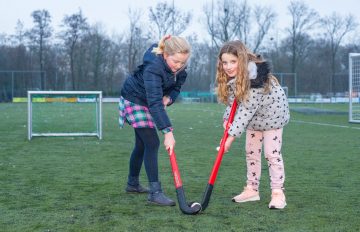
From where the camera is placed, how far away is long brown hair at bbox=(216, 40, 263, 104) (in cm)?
391

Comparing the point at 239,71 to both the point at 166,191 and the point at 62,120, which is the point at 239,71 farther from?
the point at 62,120

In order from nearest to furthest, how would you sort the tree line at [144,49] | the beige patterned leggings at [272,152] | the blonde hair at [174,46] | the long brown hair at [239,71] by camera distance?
the long brown hair at [239,71] < the blonde hair at [174,46] < the beige patterned leggings at [272,152] < the tree line at [144,49]

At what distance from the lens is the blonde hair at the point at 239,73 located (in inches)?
154

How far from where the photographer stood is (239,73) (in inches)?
154

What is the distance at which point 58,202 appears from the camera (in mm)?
4234

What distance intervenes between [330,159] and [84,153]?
134 inches

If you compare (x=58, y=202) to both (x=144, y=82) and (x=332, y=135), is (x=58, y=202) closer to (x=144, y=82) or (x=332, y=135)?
(x=144, y=82)

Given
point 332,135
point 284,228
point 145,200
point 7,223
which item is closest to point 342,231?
point 284,228

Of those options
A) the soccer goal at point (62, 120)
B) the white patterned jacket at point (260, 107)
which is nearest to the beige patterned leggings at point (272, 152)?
the white patterned jacket at point (260, 107)

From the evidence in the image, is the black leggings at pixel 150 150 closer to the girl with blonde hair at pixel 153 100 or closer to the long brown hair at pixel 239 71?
the girl with blonde hair at pixel 153 100

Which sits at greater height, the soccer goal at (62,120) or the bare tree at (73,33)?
the bare tree at (73,33)

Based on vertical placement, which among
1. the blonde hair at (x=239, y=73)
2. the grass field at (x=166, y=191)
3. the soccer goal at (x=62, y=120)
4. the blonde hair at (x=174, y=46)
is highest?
the blonde hair at (x=174, y=46)

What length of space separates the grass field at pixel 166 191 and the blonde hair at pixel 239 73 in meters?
0.86

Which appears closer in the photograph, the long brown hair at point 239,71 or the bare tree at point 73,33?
the long brown hair at point 239,71
